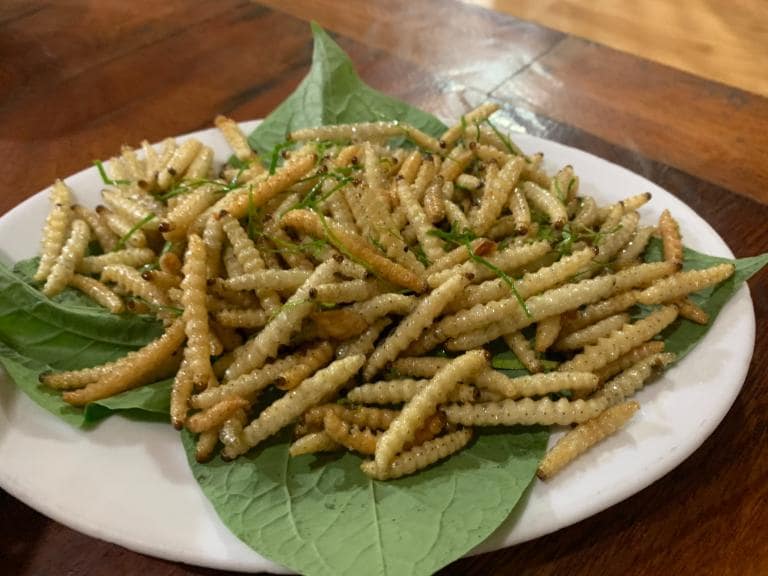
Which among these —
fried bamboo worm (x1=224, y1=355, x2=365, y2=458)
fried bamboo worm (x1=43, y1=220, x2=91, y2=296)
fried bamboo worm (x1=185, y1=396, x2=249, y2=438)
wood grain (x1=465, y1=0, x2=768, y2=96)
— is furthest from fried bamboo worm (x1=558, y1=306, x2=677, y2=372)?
wood grain (x1=465, y1=0, x2=768, y2=96)

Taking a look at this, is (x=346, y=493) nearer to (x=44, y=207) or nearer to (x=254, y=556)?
(x=254, y=556)

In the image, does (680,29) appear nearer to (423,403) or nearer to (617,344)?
(617,344)

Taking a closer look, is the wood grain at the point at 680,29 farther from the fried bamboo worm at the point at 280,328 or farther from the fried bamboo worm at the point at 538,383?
the fried bamboo worm at the point at 280,328

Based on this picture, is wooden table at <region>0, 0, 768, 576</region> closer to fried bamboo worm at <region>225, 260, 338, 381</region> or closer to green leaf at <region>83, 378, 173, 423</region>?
green leaf at <region>83, 378, 173, 423</region>

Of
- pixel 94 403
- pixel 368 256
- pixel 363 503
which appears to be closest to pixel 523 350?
pixel 368 256

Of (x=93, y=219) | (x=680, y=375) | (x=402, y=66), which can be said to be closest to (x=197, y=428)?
(x=93, y=219)
